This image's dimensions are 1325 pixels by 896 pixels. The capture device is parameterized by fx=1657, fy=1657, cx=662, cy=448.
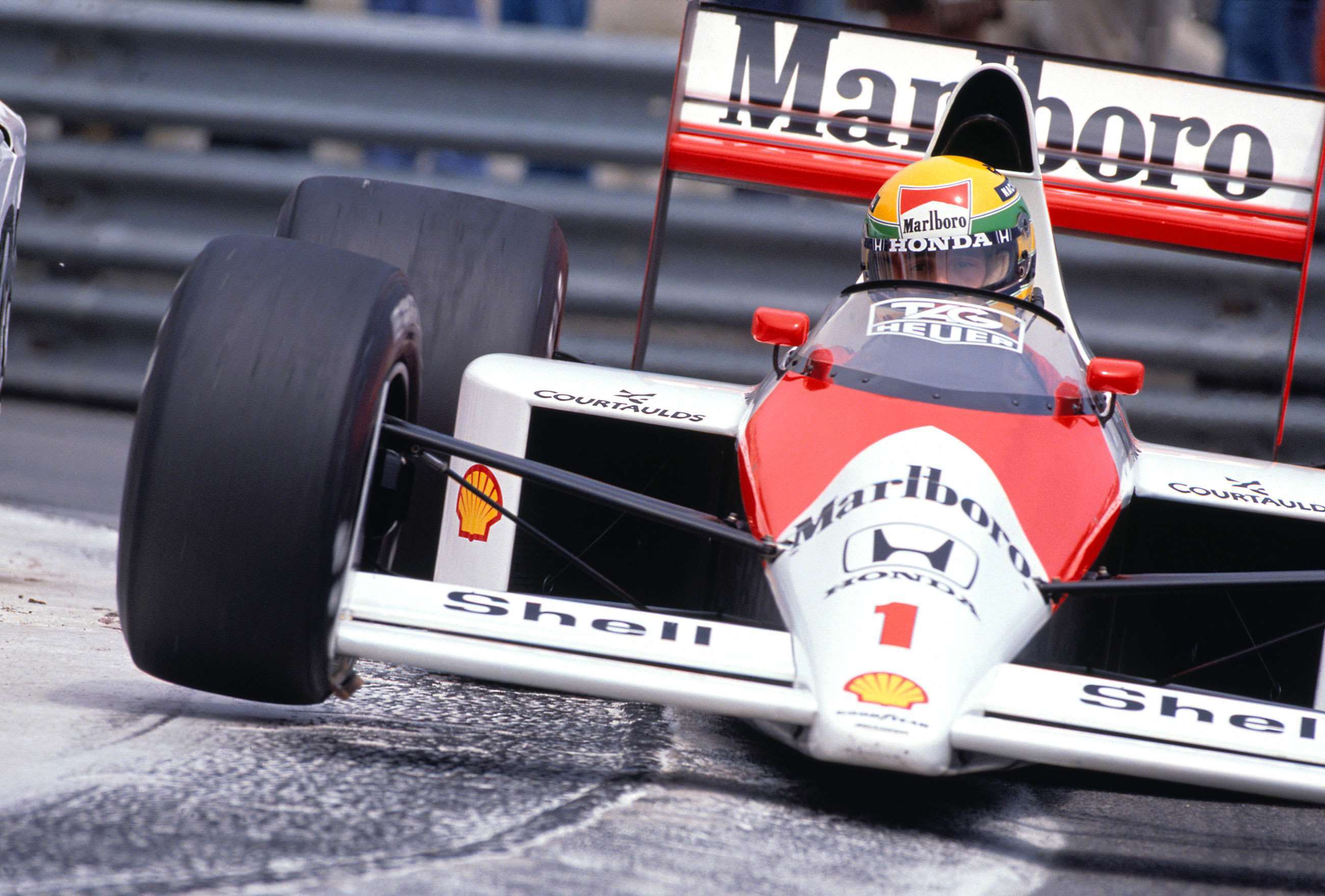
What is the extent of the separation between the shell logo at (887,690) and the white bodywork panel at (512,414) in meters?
0.81

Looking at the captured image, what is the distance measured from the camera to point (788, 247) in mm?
5512

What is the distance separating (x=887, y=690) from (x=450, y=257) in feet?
5.07

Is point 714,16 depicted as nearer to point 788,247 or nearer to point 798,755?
point 788,247

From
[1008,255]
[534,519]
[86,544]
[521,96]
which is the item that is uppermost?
[521,96]

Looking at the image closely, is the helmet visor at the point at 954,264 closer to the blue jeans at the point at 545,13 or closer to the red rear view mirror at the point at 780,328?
the red rear view mirror at the point at 780,328

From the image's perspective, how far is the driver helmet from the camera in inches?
129

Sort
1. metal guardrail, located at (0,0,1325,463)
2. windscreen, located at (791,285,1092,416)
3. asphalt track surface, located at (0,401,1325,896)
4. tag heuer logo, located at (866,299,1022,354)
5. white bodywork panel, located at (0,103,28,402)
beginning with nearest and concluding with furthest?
asphalt track surface, located at (0,401,1325,896) → windscreen, located at (791,285,1092,416) → tag heuer logo, located at (866,299,1022,354) → white bodywork panel, located at (0,103,28,402) → metal guardrail, located at (0,0,1325,463)

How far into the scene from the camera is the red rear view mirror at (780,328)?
290 centimetres

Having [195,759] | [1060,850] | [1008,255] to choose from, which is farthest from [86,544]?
[1060,850]

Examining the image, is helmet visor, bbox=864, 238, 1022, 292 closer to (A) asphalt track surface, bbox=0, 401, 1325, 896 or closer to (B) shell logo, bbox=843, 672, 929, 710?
(A) asphalt track surface, bbox=0, 401, 1325, 896

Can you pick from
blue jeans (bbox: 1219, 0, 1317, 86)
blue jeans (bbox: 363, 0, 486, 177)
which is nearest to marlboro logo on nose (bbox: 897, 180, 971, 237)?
blue jeans (bbox: 363, 0, 486, 177)

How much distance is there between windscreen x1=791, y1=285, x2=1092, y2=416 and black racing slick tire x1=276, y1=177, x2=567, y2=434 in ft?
2.10

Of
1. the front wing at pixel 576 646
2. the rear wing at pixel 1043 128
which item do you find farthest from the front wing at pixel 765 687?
the rear wing at pixel 1043 128

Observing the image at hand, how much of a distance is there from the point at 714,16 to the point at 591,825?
259cm
